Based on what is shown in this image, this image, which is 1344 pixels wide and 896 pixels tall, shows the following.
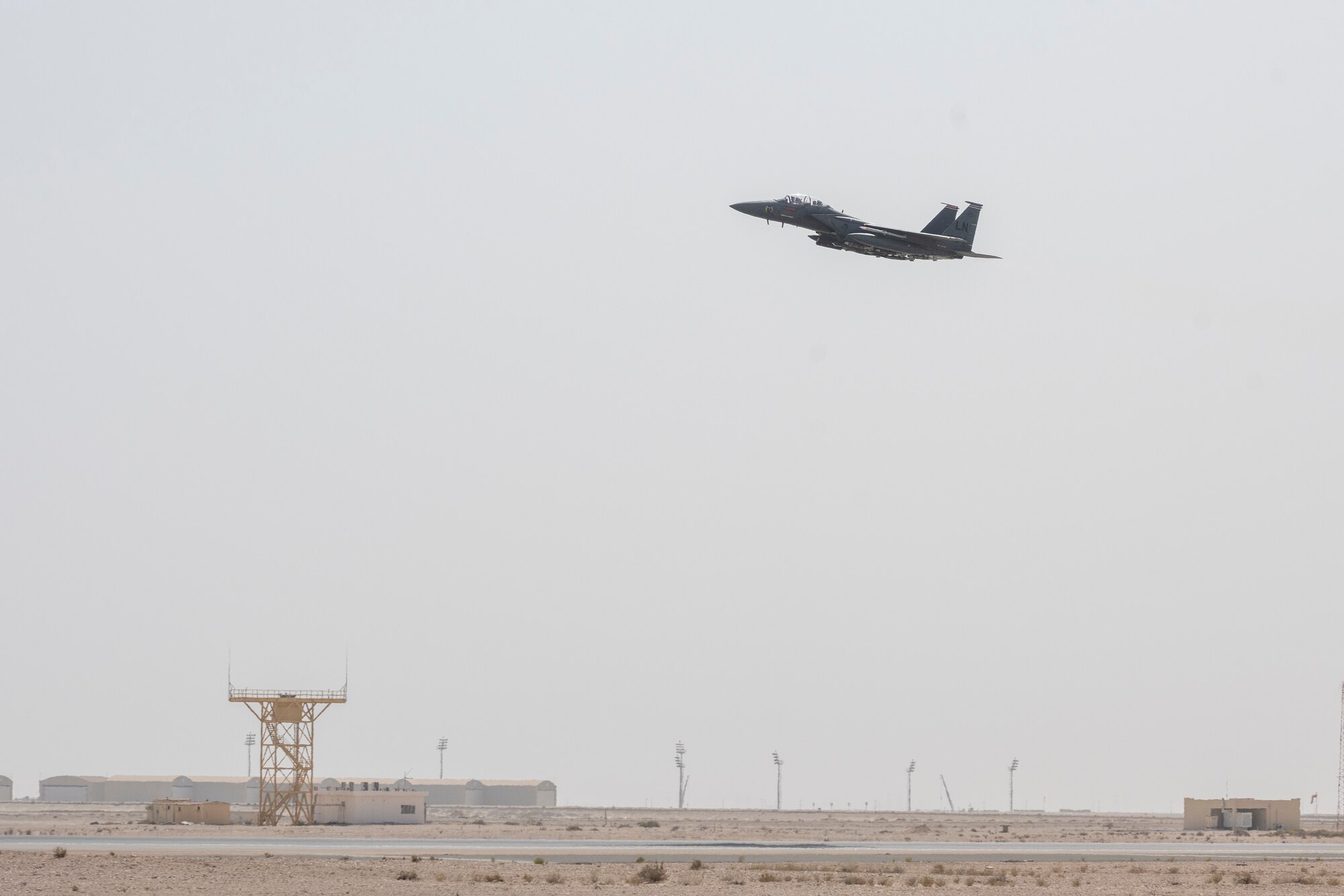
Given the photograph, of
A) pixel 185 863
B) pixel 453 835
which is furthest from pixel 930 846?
pixel 185 863

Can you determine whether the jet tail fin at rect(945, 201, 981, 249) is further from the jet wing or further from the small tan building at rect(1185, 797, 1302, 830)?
the small tan building at rect(1185, 797, 1302, 830)

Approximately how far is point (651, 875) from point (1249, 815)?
85.5 metres

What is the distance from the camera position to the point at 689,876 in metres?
57.8

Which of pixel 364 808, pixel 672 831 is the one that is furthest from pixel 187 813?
pixel 672 831

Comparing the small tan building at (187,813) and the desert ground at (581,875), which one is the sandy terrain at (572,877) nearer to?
the desert ground at (581,875)

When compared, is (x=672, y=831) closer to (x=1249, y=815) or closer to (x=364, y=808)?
(x=364, y=808)

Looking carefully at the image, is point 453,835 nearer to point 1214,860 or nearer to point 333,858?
point 333,858

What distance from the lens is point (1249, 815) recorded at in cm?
12794

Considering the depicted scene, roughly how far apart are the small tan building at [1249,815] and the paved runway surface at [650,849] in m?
38.3

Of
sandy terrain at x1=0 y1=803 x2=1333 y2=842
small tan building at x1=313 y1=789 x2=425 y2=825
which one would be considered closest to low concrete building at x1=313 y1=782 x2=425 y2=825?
small tan building at x1=313 y1=789 x2=425 y2=825

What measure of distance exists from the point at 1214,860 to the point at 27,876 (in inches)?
1900

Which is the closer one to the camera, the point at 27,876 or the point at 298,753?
the point at 27,876

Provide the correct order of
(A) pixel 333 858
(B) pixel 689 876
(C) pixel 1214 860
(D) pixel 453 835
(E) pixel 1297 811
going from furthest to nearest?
(E) pixel 1297 811
(D) pixel 453 835
(C) pixel 1214 860
(A) pixel 333 858
(B) pixel 689 876

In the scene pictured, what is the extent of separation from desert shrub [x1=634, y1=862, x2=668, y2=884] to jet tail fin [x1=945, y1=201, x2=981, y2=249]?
4436cm
